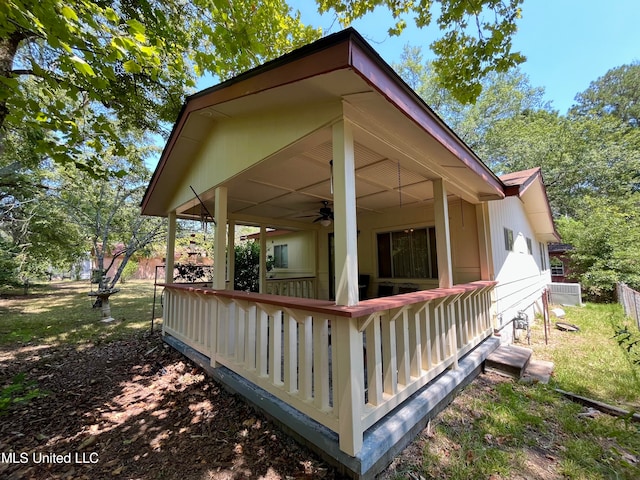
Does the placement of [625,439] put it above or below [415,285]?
below

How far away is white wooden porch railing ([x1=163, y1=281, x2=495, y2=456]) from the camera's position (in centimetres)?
199

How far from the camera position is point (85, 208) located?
10.2m

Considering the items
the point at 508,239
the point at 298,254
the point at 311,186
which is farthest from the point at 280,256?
the point at 508,239

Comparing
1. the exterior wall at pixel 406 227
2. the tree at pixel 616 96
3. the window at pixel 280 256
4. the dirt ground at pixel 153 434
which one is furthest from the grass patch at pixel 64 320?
the tree at pixel 616 96

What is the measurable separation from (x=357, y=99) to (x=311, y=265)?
6.79 meters

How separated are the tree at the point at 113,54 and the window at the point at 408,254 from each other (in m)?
4.78

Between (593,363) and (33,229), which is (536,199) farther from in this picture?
(33,229)

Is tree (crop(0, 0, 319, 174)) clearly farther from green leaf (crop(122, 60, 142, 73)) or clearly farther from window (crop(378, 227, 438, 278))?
window (crop(378, 227, 438, 278))

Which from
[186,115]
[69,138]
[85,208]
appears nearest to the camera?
[69,138]

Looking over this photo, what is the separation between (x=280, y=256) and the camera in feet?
33.4

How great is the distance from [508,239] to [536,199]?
290 cm

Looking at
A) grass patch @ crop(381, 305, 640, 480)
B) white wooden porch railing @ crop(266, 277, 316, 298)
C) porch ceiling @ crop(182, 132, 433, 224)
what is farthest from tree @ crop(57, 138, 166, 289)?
grass patch @ crop(381, 305, 640, 480)

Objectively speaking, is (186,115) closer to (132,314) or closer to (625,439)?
(625,439)

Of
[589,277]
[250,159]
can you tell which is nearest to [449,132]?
[250,159]
